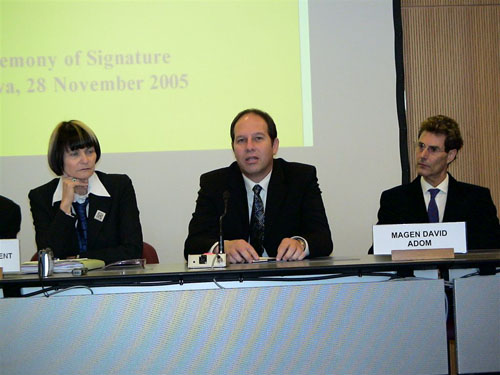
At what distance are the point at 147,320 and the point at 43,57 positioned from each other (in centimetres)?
248

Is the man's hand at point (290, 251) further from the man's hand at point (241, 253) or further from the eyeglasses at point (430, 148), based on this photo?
the eyeglasses at point (430, 148)

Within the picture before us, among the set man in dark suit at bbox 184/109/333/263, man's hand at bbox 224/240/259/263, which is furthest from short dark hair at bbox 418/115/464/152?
man's hand at bbox 224/240/259/263

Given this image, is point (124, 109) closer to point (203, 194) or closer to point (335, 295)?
point (203, 194)

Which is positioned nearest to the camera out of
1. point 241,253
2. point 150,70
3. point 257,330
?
point 257,330

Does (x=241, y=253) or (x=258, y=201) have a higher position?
(x=258, y=201)

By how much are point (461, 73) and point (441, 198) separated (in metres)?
1.39

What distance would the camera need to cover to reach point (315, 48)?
13.4 feet

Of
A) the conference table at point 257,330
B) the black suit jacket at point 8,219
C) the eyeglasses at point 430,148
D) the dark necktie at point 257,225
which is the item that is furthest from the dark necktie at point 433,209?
the black suit jacket at point 8,219

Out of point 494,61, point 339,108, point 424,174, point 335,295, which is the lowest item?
point 335,295

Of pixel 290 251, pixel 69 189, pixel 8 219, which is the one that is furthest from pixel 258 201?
pixel 8 219

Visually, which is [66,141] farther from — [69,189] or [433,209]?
[433,209]

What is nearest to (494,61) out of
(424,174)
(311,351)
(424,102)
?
(424,102)

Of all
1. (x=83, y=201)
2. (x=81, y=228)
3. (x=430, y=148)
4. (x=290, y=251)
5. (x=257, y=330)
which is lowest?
(x=257, y=330)

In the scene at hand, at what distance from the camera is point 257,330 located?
183 centimetres
